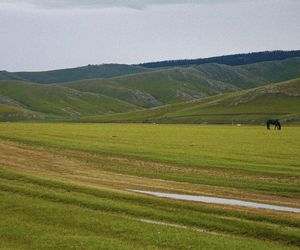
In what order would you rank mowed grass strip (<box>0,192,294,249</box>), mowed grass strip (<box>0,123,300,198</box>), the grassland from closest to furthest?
mowed grass strip (<box>0,192,294,249</box>) < the grassland < mowed grass strip (<box>0,123,300,198</box>)

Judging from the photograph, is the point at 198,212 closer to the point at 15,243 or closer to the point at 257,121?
the point at 15,243

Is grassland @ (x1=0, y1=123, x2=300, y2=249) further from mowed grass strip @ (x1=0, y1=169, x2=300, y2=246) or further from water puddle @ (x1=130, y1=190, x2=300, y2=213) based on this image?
water puddle @ (x1=130, y1=190, x2=300, y2=213)

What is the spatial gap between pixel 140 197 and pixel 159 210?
11.6 ft

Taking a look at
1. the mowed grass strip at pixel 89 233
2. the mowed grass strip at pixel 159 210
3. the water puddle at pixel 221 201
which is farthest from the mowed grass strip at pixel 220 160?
the mowed grass strip at pixel 89 233

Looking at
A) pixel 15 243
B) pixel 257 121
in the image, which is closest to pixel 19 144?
pixel 15 243

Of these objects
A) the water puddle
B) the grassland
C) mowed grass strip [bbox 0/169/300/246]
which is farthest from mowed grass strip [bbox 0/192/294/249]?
the water puddle

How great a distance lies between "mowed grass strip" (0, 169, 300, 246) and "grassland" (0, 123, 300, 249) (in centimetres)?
6

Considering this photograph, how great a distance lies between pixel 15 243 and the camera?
2505 centimetres

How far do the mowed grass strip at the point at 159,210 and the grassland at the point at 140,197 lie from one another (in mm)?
57

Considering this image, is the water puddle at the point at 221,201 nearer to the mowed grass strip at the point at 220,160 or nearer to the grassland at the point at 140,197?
the grassland at the point at 140,197

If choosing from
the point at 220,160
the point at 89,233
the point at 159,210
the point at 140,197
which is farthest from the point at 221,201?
the point at 220,160

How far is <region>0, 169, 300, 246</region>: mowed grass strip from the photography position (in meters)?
28.2

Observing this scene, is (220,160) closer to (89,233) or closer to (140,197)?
(140,197)

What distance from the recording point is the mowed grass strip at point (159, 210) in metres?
28.2
